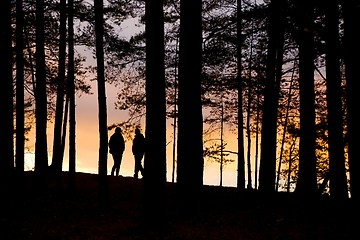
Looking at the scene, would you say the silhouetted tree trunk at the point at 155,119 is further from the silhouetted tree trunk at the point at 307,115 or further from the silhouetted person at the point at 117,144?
the silhouetted person at the point at 117,144

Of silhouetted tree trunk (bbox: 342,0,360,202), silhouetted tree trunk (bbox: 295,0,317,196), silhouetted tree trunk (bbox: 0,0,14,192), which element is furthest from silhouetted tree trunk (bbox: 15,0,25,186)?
silhouetted tree trunk (bbox: 342,0,360,202)

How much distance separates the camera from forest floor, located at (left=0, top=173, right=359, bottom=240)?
10039 millimetres

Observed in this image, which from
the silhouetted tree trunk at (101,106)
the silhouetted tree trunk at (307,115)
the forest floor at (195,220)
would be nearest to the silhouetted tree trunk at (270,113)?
the forest floor at (195,220)

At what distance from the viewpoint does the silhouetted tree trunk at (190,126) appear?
11859 millimetres

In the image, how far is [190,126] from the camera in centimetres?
1188

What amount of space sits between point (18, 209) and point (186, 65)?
6664 millimetres

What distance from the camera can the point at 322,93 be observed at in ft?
75.3

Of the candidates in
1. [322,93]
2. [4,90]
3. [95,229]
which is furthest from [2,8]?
[322,93]

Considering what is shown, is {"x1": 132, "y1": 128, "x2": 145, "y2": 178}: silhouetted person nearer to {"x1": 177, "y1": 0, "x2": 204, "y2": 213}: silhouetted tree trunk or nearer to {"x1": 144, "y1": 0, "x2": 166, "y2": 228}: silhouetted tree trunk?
{"x1": 177, "y1": 0, "x2": 204, "y2": 213}: silhouetted tree trunk

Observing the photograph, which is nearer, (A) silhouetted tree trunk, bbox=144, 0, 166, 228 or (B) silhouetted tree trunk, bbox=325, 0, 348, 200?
(A) silhouetted tree trunk, bbox=144, 0, 166, 228

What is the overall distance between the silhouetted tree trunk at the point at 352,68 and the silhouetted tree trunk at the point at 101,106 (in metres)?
7.55

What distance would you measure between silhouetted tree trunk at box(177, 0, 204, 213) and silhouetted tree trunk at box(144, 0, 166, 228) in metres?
1.80

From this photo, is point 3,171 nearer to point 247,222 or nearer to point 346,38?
point 247,222

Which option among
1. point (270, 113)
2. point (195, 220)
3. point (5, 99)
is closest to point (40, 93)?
point (5, 99)
